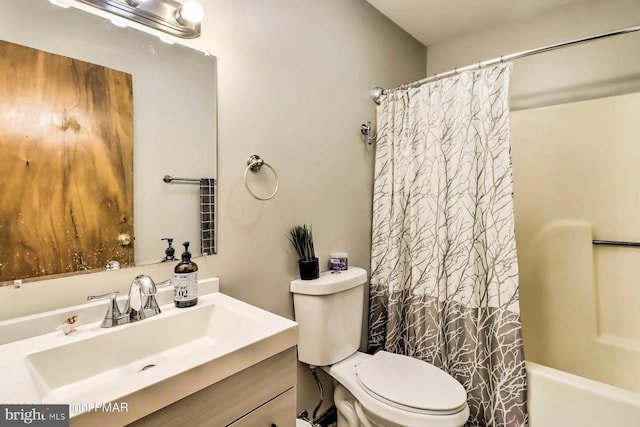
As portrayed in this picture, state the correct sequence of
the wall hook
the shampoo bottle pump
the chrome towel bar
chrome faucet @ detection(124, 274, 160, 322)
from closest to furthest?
chrome faucet @ detection(124, 274, 160, 322) → the shampoo bottle pump → the chrome towel bar → the wall hook

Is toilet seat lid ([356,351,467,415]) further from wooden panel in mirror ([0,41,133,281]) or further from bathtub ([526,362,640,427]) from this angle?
wooden panel in mirror ([0,41,133,281])

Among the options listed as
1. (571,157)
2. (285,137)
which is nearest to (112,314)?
(285,137)

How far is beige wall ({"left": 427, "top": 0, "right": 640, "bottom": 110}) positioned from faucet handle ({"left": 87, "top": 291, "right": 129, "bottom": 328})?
2503 millimetres

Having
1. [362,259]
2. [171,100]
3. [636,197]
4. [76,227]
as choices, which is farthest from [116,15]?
[636,197]

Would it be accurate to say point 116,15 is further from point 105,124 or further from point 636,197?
point 636,197

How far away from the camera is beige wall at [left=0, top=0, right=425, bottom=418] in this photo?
1.27 m

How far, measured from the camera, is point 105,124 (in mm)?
997

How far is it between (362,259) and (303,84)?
3.50 ft

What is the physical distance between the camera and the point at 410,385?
52.5 inches

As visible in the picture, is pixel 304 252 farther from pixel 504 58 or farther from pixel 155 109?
pixel 504 58

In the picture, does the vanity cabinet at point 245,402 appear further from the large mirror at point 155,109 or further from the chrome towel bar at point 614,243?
the chrome towel bar at point 614,243

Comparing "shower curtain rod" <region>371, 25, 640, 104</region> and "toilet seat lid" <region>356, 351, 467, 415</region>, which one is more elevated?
"shower curtain rod" <region>371, 25, 640, 104</region>

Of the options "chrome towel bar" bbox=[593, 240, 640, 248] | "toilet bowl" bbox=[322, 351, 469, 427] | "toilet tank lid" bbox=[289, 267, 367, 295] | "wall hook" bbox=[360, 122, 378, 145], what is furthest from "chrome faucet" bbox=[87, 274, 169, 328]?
"chrome towel bar" bbox=[593, 240, 640, 248]

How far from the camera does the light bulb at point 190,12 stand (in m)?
1.09
